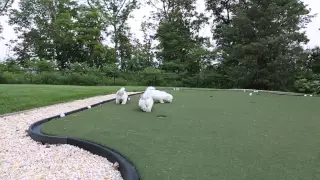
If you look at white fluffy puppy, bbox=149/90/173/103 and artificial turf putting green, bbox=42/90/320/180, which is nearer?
artificial turf putting green, bbox=42/90/320/180

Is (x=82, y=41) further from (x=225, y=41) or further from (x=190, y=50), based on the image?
(x=225, y=41)

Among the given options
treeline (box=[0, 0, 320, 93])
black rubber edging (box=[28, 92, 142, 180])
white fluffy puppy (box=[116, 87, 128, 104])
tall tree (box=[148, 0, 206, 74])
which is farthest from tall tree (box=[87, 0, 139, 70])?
black rubber edging (box=[28, 92, 142, 180])

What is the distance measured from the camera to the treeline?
12242 mm

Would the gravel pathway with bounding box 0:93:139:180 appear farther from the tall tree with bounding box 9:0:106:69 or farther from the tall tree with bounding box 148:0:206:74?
the tall tree with bounding box 9:0:106:69

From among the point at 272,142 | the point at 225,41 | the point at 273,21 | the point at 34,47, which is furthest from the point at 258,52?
the point at 34,47

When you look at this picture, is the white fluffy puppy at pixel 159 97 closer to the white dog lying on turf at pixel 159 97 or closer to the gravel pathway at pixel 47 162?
the white dog lying on turf at pixel 159 97

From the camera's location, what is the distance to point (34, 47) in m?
19.8

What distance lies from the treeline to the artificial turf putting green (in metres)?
8.59

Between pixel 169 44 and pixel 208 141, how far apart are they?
52.3 ft

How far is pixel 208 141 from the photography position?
2.57m

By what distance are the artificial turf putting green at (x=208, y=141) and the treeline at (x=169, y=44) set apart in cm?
859

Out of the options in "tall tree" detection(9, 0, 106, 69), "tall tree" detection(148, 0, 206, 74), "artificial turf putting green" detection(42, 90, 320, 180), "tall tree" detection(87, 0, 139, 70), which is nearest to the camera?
"artificial turf putting green" detection(42, 90, 320, 180)

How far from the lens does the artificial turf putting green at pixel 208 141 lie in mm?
1811

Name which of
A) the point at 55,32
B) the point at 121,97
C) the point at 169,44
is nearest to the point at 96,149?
the point at 121,97
